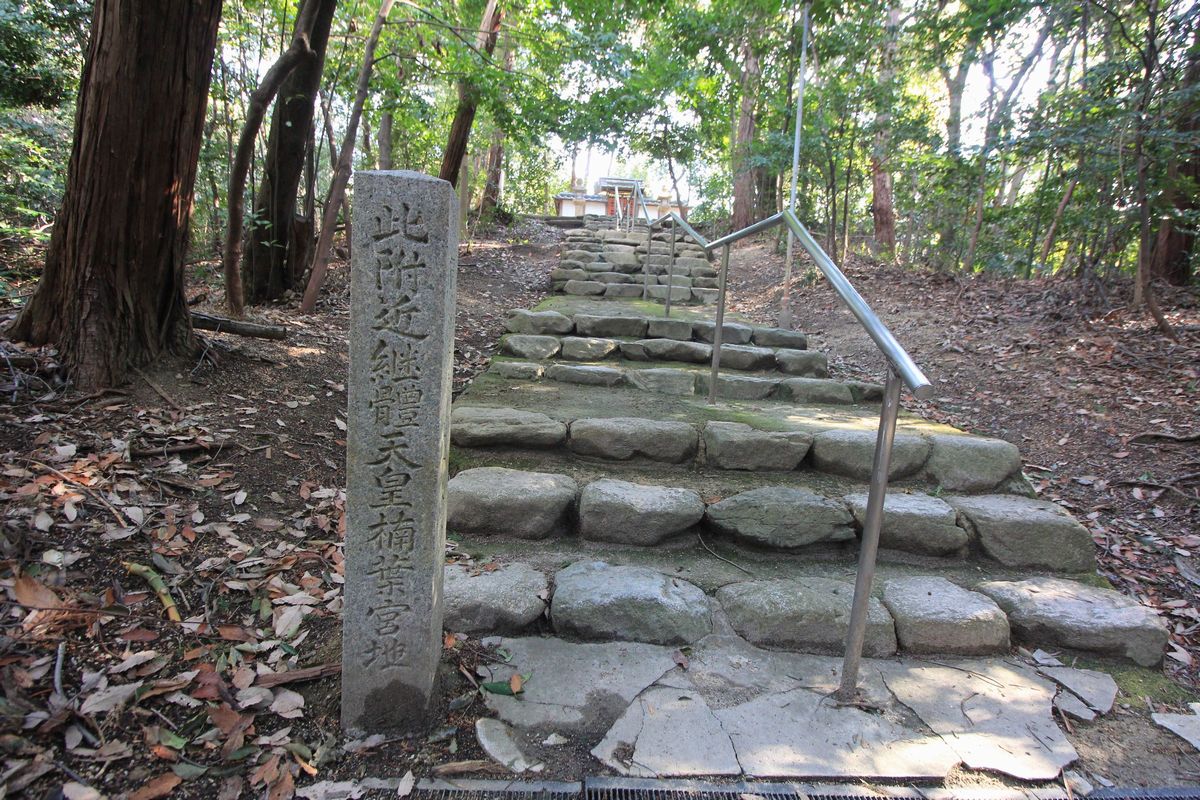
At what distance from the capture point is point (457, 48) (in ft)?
20.9

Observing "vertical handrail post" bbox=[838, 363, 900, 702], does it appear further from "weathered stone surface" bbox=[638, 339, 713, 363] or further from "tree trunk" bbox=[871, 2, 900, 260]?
"tree trunk" bbox=[871, 2, 900, 260]

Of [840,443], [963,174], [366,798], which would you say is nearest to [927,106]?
[963,174]

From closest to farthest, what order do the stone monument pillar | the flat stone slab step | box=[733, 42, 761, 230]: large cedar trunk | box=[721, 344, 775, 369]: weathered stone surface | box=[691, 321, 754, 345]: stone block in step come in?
the stone monument pillar → the flat stone slab step → box=[721, 344, 775, 369]: weathered stone surface → box=[691, 321, 754, 345]: stone block in step → box=[733, 42, 761, 230]: large cedar trunk

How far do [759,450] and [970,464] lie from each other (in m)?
0.95

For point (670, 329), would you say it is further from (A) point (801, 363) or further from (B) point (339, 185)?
(B) point (339, 185)

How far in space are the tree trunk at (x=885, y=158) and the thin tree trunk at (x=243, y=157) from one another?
214 inches

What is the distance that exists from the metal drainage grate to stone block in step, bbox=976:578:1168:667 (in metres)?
0.54

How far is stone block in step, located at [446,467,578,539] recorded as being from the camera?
→ 93.0 inches

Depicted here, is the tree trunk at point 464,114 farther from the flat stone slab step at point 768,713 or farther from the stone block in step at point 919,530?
the flat stone slab step at point 768,713

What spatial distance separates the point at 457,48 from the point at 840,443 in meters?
5.82

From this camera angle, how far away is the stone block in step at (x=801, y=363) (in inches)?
167

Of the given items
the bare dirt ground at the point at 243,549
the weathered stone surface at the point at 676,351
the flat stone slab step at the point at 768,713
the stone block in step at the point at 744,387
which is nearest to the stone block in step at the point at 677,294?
the weathered stone surface at the point at 676,351

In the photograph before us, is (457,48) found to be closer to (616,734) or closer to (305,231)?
(305,231)

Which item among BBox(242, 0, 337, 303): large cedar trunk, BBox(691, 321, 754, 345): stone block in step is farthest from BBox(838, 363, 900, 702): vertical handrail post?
BBox(242, 0, 337, 303): large cedar trunk
